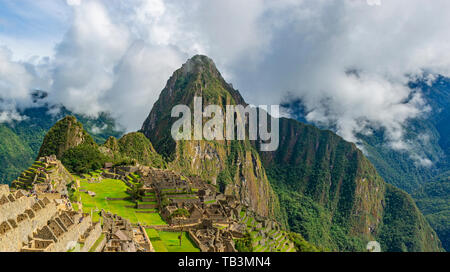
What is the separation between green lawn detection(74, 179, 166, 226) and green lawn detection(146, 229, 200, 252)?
3488 millimetres

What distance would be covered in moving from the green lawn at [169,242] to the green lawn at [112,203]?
3.49 metres

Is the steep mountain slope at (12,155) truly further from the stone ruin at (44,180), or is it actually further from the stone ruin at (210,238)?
the stone ruin at (210,238)

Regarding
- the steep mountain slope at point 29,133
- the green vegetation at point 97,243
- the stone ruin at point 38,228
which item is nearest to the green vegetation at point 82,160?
the steep mountain slope at point 29,133

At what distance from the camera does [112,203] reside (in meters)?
47.4

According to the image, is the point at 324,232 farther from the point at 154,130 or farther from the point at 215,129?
the point at 154,130

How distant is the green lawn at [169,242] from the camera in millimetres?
31788

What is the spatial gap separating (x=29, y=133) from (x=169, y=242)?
114132 millimetres

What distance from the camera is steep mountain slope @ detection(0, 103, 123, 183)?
10388cm

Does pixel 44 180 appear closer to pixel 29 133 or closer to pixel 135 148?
pixel 135 148

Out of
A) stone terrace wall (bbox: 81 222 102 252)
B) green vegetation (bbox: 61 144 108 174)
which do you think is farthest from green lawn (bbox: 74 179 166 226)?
green vegetation (bbox: 61 144 108 174)

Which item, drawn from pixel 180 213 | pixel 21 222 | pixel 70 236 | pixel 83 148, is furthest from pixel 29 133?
pixel 21 222

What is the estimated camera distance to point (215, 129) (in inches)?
7549
